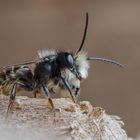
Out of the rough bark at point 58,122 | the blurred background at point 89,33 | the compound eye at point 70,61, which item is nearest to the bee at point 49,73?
the compound eye at point 70,61

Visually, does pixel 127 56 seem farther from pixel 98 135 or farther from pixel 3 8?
pixel 98 135

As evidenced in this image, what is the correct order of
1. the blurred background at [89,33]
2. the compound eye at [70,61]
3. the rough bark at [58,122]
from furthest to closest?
1. the blurred background at [89,33]
2. the compound eye at [70,61]
3. the rough bark at [58,122]

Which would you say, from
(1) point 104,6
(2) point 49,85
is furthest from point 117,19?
(2) point 49,85

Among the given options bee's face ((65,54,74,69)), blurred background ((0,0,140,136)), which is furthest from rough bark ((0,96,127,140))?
blurred background ((0,0,140,136))

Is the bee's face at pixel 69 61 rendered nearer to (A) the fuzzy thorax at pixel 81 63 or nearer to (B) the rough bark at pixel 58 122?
(A) the fuzzy thorax at pixel 81 63

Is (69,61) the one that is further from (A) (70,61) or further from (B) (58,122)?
(B) (58,122)

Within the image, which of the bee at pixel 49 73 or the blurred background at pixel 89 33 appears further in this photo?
the blurred background at pixel 89 33
